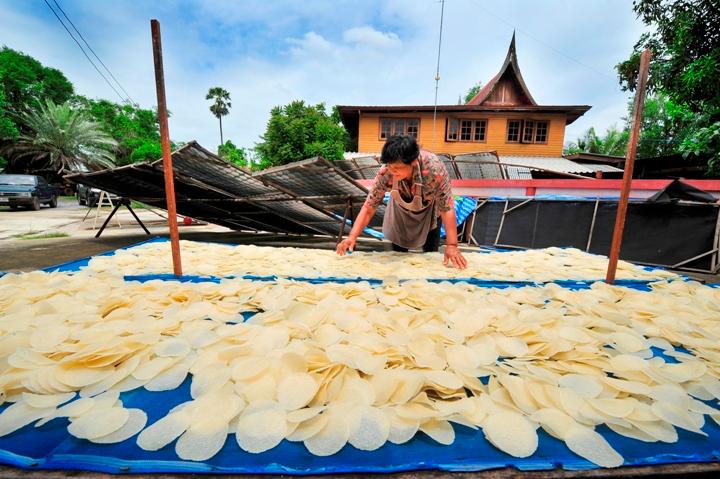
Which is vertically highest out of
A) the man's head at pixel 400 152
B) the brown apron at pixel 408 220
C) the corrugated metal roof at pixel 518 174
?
the corrugated metal roof at pixel 518 174

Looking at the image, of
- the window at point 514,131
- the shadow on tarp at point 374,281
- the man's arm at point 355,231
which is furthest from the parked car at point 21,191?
the window at point 514,131

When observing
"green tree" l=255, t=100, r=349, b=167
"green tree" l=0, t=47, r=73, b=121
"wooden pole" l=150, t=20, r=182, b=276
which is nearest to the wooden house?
"green tree" l=255, t=100, r=349, b=167

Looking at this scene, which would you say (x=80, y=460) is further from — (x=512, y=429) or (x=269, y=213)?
(x=269, y=213)

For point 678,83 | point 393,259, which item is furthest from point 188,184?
point 678,83

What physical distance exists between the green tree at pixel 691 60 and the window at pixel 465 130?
16.5ft

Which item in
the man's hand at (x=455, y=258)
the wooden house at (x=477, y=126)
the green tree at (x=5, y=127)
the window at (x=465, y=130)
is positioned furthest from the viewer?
the green tree at (x=5, y=127)

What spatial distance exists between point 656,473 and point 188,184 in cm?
375

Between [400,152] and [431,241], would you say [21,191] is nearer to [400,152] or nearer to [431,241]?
[431,241]

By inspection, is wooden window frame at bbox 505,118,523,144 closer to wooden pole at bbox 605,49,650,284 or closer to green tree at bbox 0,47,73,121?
wooden pole at bbox 605,49,650,284

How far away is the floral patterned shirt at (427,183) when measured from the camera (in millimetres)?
2135

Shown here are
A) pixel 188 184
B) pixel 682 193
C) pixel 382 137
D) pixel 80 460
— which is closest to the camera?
pixel 80 460

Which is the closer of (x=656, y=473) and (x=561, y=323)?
(x=656, y=473)

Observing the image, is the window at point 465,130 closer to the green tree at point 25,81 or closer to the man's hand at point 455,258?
the man's hand at point 455,258

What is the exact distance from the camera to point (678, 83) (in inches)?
258
